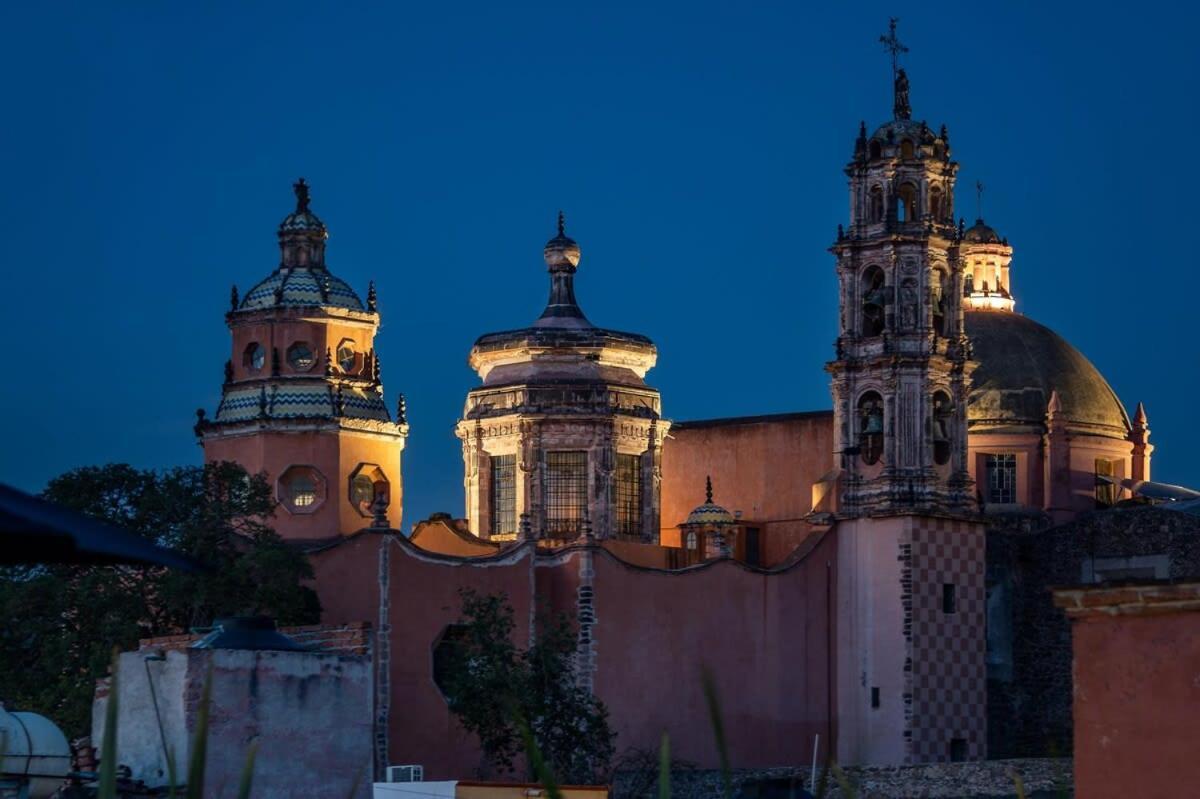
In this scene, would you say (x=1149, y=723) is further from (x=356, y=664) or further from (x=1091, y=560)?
(x=1091, y=560)

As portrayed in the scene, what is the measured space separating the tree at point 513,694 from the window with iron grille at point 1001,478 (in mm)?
14178

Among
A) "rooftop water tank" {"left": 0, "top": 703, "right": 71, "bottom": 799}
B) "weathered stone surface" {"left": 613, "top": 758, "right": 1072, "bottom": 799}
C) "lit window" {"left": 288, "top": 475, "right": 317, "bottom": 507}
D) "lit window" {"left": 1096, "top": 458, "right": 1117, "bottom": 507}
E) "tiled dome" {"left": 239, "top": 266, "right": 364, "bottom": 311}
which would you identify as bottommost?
"weathered stone surface" {"left": 613, "top": 758, "right": 1072, "bottom": 799}

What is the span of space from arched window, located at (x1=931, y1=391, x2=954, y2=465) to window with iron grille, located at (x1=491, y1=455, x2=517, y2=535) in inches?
306

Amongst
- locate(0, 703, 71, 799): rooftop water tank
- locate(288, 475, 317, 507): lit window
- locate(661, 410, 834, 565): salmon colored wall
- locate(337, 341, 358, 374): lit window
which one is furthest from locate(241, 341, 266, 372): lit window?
locate(0, 703, 71, 799): rooftop water tank

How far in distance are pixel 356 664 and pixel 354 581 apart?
1544cm

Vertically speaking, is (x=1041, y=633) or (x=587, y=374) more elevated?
(x=587, y=374)

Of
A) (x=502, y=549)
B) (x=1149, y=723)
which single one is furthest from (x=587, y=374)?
(x=1149, y=723)

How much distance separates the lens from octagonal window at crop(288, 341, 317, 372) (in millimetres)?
44062

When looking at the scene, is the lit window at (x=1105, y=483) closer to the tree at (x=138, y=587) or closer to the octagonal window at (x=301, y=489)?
the octagonal window at (x=301, y=489)

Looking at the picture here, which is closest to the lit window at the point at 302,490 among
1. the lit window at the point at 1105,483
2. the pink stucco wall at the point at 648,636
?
the pink stucco wall at the point at 648,636

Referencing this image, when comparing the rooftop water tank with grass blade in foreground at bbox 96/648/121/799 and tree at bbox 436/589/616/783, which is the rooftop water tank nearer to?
tree at bbox 436/589/616/783

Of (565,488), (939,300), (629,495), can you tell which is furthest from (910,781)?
(939,300)

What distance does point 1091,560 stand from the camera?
158 ft

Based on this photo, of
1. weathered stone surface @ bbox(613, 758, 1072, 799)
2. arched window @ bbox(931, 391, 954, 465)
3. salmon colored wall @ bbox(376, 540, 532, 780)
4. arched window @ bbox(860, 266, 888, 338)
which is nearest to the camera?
weathered stone surface @ bbox(613, 758, 1072, 799)
